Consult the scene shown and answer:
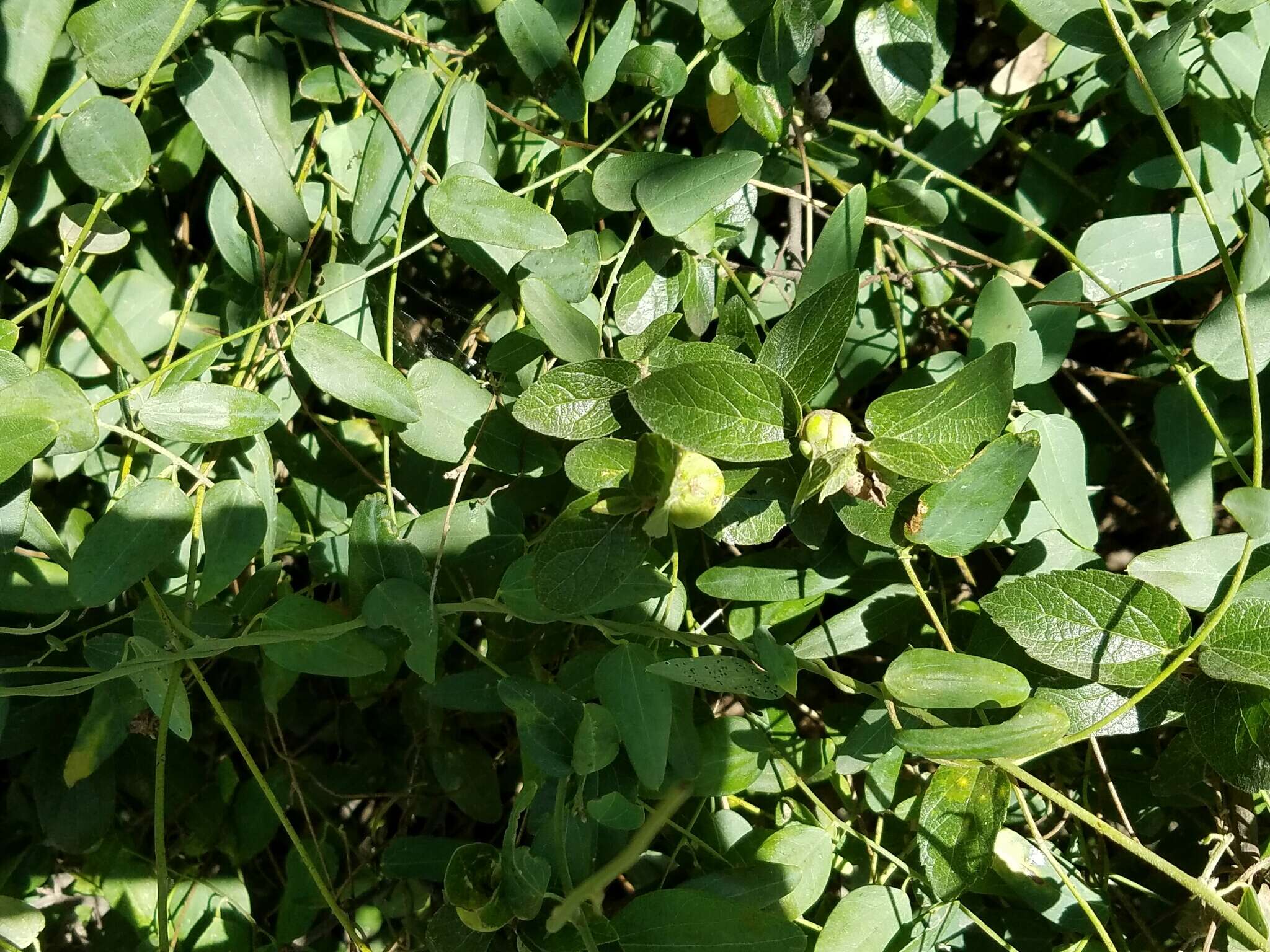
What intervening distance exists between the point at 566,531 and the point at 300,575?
662 millimetres

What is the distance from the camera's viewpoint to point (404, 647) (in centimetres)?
101

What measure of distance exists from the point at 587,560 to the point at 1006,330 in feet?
1.71

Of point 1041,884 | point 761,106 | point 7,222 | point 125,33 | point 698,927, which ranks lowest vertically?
point 1041,884

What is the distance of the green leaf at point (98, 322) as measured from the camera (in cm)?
111

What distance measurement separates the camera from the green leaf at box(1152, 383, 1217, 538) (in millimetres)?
1060

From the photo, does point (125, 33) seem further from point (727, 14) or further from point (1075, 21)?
point (1075, 21)

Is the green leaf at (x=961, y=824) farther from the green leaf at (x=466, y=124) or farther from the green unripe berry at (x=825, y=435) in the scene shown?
the green leaf at (x=466, y=124)

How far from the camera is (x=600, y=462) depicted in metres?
0.89

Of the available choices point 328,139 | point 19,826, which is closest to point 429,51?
point 328,139

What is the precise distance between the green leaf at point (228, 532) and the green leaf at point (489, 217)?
36 centimetres

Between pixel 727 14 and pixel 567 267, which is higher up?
pixel 727 14

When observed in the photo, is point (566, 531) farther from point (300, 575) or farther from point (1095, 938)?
point (1095, 938)

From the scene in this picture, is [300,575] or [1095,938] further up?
[300,575]

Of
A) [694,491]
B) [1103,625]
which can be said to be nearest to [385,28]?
[694,491]
